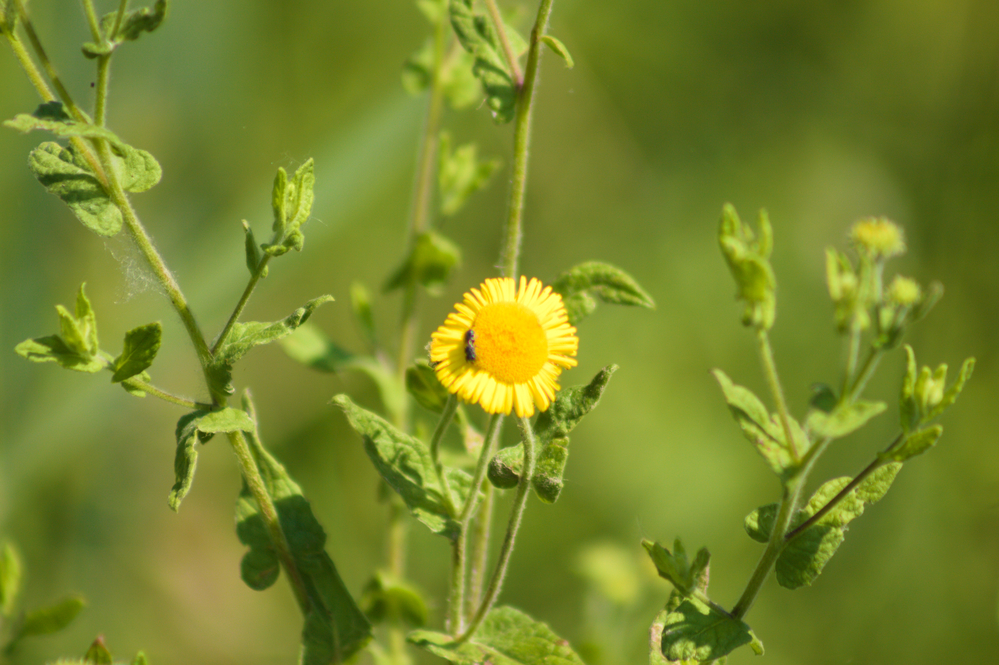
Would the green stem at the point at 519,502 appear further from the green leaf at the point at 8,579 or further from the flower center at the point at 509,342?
the green leaf at the point at 8,579

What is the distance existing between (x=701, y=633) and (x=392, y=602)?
3.56ft

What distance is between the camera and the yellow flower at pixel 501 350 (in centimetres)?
175

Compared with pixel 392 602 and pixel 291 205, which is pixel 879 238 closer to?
pixel 291 205

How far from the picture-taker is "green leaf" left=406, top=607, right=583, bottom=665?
1771 mm

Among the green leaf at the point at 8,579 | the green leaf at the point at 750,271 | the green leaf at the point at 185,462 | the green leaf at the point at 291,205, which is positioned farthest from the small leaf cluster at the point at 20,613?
the green leaf at the point at 750,271

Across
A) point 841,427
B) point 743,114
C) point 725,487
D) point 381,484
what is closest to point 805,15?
point 743,114

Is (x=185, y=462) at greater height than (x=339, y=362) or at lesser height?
lesser

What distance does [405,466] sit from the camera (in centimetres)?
186

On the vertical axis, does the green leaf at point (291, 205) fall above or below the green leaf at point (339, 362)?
below

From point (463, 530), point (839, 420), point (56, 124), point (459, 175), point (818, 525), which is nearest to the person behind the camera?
point (839, 420)

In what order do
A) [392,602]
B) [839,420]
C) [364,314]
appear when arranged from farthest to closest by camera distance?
[364,314], [392,602], [839,420]

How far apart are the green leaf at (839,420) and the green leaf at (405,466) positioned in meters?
0.80

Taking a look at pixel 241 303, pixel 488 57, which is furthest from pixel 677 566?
pixel 488 57

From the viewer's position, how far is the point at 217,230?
13.7 ft
